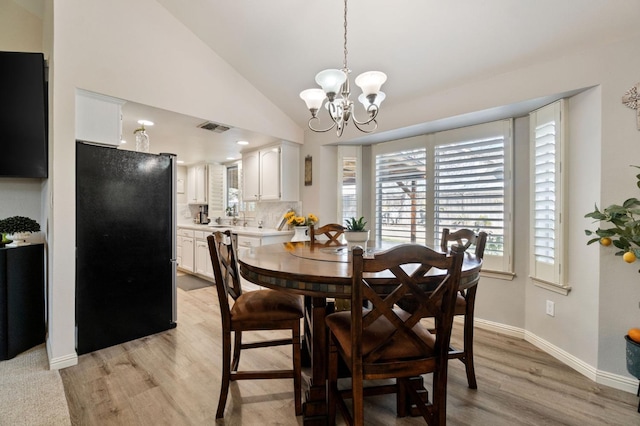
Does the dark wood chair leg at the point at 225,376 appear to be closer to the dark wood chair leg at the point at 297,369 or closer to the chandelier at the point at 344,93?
the dark wood chair leg at the point at 297,369

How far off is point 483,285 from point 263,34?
3.43 meters

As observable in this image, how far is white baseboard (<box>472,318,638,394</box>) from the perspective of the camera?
1929 mm

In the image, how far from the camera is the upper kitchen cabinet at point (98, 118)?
2297 mm

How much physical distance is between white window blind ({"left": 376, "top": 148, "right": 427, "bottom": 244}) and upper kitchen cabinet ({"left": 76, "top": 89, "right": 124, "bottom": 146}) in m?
2.92

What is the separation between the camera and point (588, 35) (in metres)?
1.98

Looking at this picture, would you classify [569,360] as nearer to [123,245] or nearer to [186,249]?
[123,245]

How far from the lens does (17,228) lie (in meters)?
2.43

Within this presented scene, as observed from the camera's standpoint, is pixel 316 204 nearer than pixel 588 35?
No

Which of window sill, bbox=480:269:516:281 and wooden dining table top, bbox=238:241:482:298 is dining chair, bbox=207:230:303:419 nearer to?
wooden dining table top, bbox=238:241:482:298

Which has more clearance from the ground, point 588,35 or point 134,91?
point 588,35

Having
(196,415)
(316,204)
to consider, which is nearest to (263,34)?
(316,204)

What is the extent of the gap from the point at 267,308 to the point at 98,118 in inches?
86.6

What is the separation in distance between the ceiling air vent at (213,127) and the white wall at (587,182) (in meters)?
2.57

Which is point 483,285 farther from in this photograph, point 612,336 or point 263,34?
point 263,34
